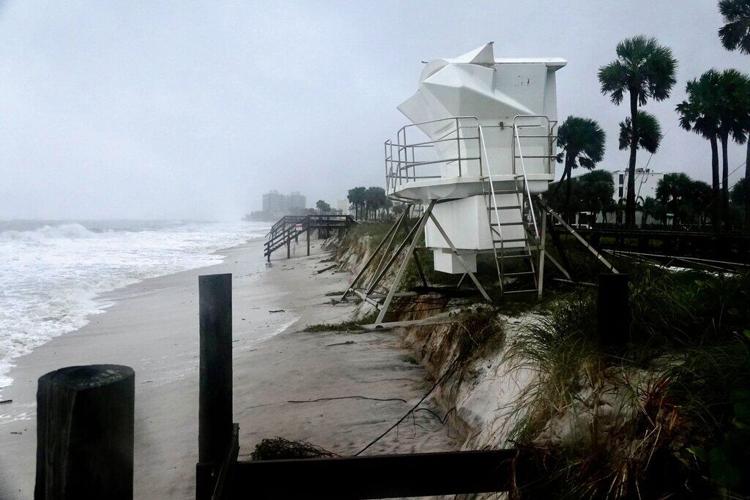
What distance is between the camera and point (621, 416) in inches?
119

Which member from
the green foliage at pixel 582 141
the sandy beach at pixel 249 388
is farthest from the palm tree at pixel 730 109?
the sandy beach at pixel 249 388

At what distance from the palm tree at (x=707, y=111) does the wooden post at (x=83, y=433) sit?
106 ft

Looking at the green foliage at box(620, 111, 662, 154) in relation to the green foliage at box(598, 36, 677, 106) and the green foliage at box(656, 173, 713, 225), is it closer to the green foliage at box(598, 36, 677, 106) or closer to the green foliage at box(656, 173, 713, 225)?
the green foliage at box(598, 36, 677, 106)

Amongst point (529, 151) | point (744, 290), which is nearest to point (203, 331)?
point (744, 290)

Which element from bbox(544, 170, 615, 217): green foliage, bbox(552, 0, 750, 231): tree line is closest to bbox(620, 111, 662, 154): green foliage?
bbox(552, 0, 750, 231): tree line

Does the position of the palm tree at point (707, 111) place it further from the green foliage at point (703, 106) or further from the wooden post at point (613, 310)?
the wooden post at point (613, 310)

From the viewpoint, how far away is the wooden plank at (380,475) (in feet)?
10.1

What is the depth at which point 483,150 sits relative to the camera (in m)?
9.05

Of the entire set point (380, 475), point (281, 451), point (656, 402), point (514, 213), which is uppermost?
point (514, 213)

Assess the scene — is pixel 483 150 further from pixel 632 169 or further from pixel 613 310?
pixel 632 169

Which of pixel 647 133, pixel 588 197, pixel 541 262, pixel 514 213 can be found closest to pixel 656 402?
pixel 541 262

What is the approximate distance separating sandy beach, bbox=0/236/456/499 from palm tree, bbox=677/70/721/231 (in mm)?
27086

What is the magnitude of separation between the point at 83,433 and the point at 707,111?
3516 cm

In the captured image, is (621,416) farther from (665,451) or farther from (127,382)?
(127,382)
